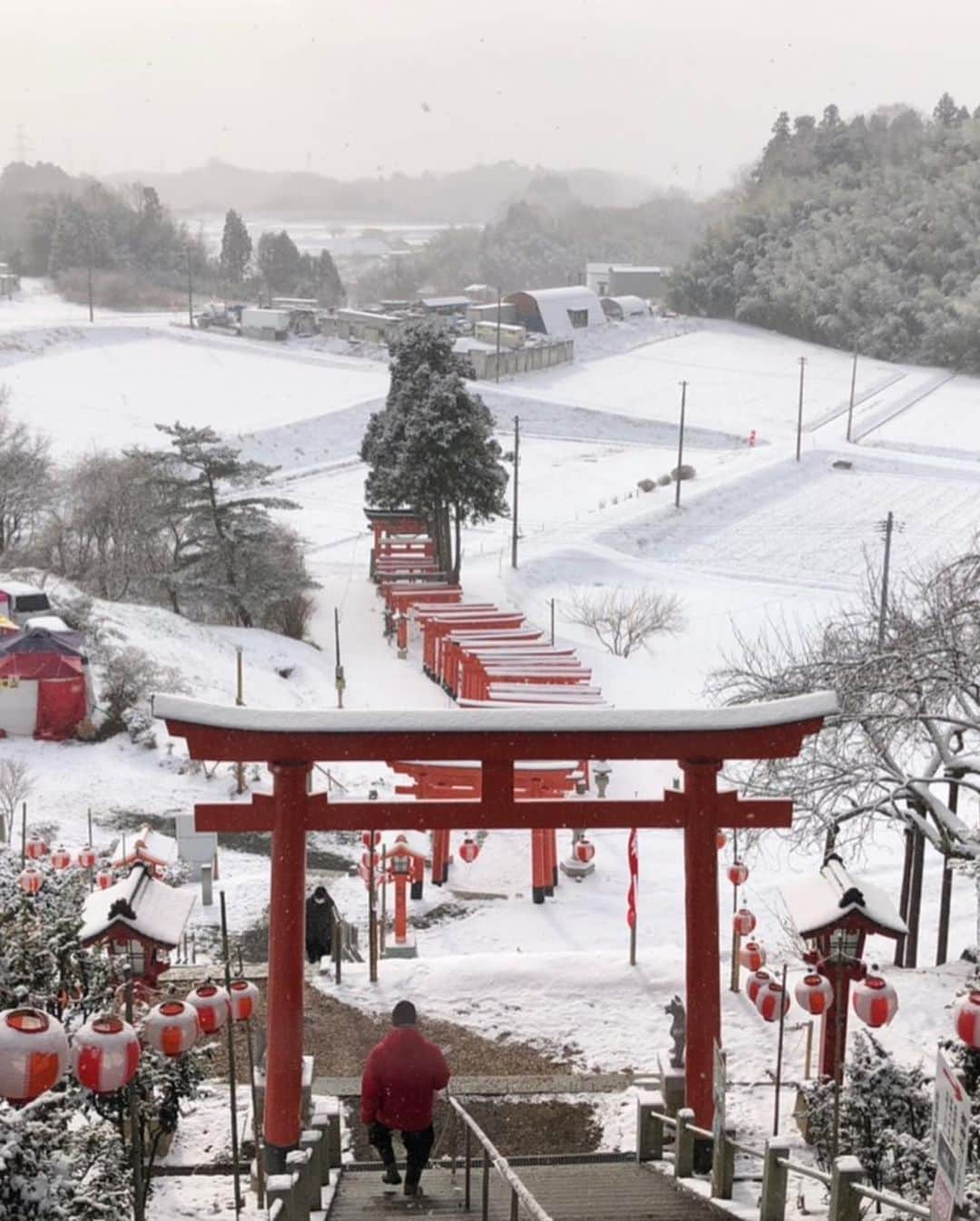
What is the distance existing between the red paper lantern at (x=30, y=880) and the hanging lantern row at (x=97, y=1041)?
1896 mm

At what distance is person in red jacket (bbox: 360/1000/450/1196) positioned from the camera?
7.86 metres

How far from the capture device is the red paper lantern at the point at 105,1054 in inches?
289

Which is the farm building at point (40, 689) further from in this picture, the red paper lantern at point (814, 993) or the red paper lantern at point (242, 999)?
the red paper lantern at point (814, 993)

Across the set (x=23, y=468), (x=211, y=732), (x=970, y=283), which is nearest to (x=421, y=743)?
(x=211, y=732)

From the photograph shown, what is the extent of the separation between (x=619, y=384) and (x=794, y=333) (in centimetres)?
1701

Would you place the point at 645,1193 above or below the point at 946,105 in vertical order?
below

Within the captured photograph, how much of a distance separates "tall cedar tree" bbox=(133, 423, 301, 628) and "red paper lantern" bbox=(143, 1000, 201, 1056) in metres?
24.5

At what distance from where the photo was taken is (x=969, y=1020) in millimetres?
7645

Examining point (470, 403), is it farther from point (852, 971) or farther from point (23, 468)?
point (852, 971)

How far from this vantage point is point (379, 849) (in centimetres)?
1808

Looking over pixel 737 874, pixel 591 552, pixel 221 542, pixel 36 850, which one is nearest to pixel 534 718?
pixel 737 874

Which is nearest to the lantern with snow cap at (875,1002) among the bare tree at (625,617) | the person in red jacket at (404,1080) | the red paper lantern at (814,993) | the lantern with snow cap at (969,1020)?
the red paper lantern at (814,993)

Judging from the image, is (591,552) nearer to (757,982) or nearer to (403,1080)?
(757,982)

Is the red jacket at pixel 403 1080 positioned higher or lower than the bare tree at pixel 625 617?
higher
